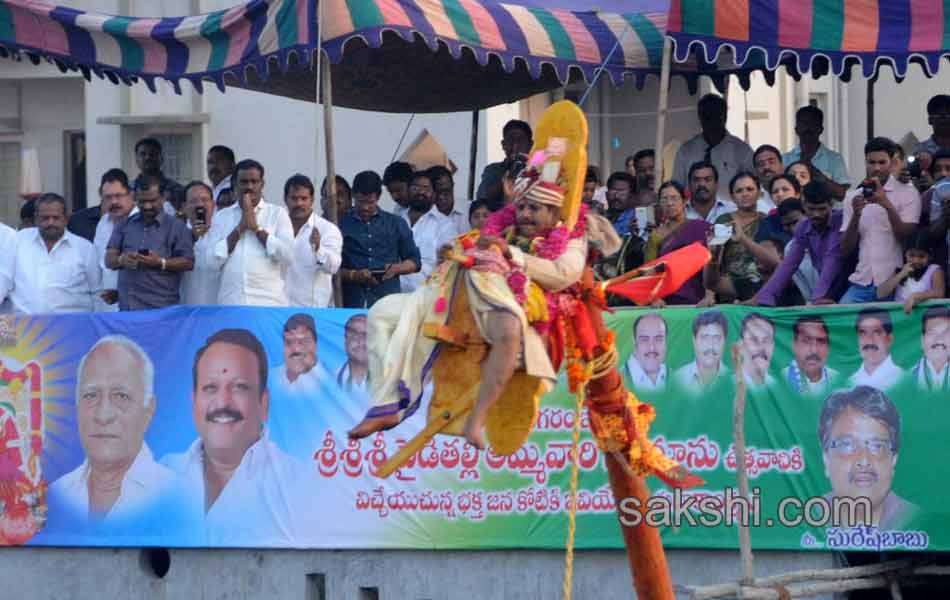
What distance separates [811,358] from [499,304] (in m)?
3.24

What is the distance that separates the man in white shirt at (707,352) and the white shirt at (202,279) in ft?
9.98

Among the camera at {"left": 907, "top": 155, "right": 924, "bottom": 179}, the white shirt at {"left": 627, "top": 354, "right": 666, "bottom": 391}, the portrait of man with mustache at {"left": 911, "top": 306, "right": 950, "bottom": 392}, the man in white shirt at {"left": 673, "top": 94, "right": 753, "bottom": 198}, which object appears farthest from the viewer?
the man in white shirt at {"left": 673, "top": 94, "right": 753, "bottom": 198}

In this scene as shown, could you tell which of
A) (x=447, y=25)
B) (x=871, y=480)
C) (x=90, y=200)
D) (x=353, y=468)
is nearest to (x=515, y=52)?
(x=447, y=25)

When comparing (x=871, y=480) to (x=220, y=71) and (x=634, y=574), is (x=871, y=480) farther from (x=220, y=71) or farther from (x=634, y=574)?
(x=220, y=71)

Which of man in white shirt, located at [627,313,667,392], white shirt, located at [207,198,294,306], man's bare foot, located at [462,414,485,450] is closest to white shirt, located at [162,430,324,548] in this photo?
white shirt, located at [207,198,294,306]

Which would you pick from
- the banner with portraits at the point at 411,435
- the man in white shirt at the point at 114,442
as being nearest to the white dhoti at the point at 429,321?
the banner with portraits at the point at 411,435

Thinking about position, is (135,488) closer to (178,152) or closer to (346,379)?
(346,379)

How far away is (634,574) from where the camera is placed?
9.89m

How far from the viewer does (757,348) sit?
11.3 metres

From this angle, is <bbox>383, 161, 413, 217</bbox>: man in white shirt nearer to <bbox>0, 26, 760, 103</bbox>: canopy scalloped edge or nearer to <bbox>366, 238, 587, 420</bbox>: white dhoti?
<bbox>0, 26, 760, 103</bbox>: canopy scalloped edge

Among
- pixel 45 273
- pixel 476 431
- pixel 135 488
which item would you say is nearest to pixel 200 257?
pixel 45 273

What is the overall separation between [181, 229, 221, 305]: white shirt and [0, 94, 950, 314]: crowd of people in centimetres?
1

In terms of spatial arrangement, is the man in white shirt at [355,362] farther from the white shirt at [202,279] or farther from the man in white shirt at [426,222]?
the man in white shirt at [426,222]

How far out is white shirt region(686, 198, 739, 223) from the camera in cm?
1241
